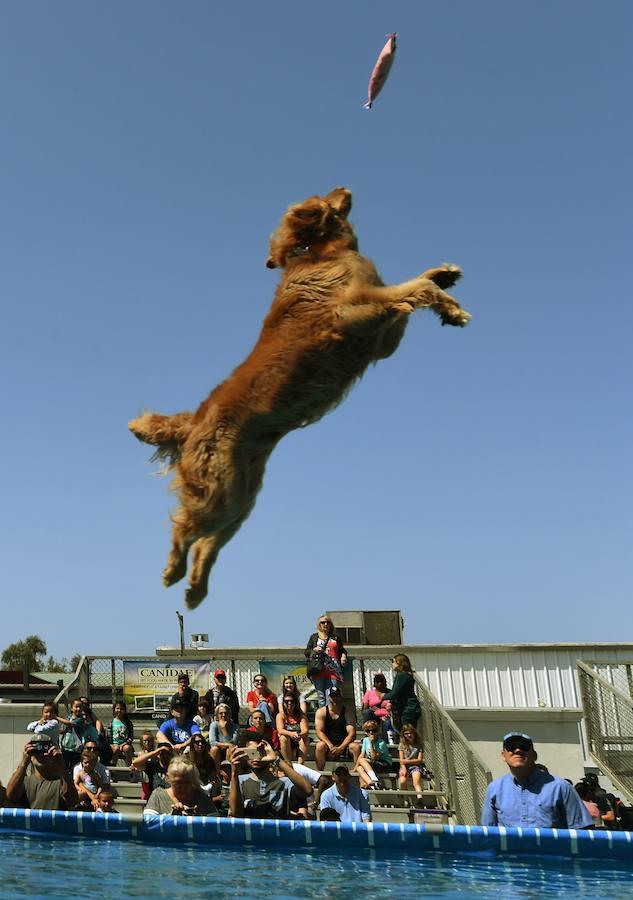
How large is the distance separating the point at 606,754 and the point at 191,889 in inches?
240

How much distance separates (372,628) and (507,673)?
2402mm

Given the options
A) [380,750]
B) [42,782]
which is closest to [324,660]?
[380,750]

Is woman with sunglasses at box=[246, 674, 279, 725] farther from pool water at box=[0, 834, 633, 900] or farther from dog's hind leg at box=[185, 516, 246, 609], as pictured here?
dog's hind leg at box=[185, 516, 246, 609]

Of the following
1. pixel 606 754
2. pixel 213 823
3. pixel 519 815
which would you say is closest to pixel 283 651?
pixel 606 754

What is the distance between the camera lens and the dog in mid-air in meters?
3.76

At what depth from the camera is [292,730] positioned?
8180 mm

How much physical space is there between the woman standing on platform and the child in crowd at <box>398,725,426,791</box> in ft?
0.57

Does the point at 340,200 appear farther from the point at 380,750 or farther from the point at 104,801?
the point at 380,750

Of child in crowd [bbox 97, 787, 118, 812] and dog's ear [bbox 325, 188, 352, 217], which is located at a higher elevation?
dog's ear [bbox 325, 188, 352, 217]

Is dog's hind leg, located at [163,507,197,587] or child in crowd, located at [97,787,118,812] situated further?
child in crowd, located at [97,787,118,812]

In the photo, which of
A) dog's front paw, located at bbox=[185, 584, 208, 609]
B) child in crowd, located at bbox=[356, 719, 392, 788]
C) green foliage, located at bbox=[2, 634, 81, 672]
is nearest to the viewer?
dog's front paw, located at bbox=[185, 584, 208, 609]

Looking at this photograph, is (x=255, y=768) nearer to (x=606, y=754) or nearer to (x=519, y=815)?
(x=519, y=815)

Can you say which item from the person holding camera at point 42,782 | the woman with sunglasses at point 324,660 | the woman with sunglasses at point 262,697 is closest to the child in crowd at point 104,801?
the person holding camera at point 42,782

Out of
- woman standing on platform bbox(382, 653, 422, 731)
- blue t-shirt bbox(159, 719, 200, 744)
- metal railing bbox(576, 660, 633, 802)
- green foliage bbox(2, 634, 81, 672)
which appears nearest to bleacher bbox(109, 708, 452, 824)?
woman standing on platform bbox(382, 653, 422, 731)
